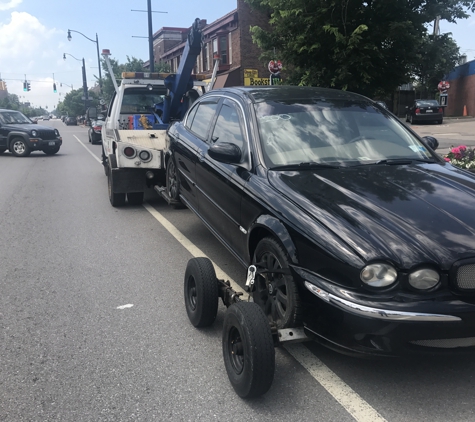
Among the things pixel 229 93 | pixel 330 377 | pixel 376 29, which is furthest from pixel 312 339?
pixel 376 29

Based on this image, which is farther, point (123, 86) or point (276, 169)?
point (123, 86)

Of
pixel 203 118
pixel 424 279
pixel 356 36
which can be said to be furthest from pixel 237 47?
pixel 424 279

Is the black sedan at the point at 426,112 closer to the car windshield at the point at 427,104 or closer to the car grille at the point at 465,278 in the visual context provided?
the car windshield at the point at 427,104

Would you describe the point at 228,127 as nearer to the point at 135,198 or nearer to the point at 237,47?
the point at 135,198

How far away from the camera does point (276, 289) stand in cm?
330

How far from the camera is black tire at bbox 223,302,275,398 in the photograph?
2776mm

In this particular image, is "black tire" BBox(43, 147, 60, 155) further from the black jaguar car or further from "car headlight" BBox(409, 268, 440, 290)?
"car headlight" BBox(409, 268, 440, 290)

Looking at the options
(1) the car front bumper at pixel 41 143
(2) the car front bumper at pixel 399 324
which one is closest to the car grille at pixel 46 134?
(1) the car front bumper at pixel 41 143

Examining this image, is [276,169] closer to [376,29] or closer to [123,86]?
[123,86]

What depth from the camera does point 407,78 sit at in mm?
10969

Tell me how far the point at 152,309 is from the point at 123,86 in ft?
18.4

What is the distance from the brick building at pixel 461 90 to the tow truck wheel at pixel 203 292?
41322mm

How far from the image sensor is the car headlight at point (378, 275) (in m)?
2.67

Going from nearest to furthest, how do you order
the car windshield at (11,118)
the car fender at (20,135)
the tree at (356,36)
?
the tree at (356,36)
the car fender at (20,135)
the car windshield at (11,118)
